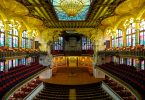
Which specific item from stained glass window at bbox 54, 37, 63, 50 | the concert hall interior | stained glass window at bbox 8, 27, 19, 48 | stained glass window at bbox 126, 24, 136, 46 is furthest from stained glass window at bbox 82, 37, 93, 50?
stained glass window at bbox 8, 27, 19, 48

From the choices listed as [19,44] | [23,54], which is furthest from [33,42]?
[23,54]

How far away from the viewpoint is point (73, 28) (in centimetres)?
3316

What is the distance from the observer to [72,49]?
142 feet

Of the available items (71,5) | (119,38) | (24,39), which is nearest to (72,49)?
(24,39)

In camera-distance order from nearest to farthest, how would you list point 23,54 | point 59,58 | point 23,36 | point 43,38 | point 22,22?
point 23,54 → point 22,22 → point 23,36 → point 43,38 → point 59,58

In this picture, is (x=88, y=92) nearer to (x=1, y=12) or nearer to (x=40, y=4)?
(x=40, y=4)

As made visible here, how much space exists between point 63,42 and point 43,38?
Answer: 34.6 ft

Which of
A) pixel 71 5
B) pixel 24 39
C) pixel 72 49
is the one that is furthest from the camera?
pixel 72 49

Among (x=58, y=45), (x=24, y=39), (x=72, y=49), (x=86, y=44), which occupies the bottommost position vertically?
(x=72, y=49)

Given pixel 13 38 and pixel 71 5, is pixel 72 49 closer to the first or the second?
pixel 13 38

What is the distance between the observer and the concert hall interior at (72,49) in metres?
16.8

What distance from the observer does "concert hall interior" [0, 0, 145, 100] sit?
16781 mm

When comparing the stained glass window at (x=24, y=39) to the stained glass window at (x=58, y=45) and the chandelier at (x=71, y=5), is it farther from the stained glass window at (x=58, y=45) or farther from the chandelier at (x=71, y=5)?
the stained glass window at (x=58, y=45)

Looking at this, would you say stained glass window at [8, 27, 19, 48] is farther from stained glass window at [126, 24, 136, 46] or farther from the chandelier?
stained glass window at [126, 24, 136, 46]
